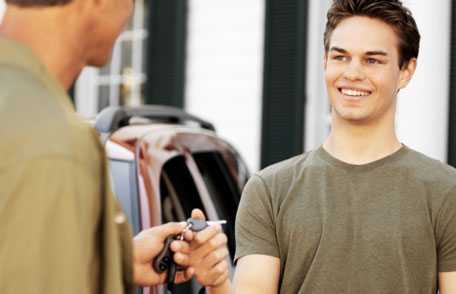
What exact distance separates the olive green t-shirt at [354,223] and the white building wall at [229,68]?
22.2 ft

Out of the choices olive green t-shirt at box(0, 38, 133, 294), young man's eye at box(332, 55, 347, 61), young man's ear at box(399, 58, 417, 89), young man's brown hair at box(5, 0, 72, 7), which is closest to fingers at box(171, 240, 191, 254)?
olive green t-shirt at box(0, 38, 133, 294)

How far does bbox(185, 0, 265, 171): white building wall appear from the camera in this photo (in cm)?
1032

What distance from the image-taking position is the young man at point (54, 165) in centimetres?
170

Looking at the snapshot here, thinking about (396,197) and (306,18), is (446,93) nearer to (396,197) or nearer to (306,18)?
(306,18)

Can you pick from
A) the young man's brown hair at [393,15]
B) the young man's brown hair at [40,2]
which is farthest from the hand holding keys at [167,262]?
the young man's brown hair at [393,15]

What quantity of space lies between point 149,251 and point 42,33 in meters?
0.67

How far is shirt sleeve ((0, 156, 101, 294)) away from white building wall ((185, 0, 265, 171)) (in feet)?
27.3

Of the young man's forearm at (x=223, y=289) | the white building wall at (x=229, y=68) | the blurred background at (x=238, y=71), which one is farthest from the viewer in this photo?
the white building wall at (x=229, y=68)

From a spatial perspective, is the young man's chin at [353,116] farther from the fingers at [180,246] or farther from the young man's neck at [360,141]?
the fingers at [180,246]

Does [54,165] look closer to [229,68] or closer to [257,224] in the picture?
[257,224]

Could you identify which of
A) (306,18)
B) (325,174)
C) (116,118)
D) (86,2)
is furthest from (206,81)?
(86,2)

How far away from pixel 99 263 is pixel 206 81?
903 cm

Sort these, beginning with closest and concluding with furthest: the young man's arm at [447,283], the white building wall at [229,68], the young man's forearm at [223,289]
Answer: the young man's forearm at [223,289], the young man's arm at [447,283], the white building wall at [229,68]

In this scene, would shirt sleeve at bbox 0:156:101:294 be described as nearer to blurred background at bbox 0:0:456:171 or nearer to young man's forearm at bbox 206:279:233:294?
young man's forearm at bbox 206:279:233:294
